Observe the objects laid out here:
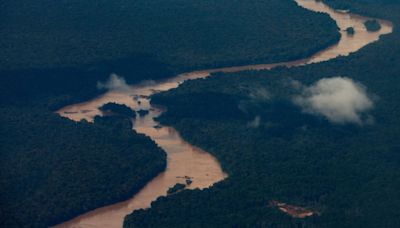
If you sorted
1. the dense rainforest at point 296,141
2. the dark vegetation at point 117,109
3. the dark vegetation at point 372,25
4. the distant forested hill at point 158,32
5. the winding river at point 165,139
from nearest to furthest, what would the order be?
1. the dense rainforest at point 296,141
2. the winding river at point 165,139
3. the dark vegetation at point 117,109
4. the distant forested hill at point 158,32
5. the dark vegetation at point 372,25

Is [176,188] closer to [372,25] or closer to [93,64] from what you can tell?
[93,64]

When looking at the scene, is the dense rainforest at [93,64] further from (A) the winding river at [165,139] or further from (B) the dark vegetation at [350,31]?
(B) the dark vegetation at [350,31]

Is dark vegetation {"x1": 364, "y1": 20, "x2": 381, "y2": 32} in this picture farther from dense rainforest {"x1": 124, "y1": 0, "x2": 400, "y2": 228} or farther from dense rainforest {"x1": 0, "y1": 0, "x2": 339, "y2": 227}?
dense rainforest {"x1": 124, "y1": 0, "x2": 400, "y2": 228}

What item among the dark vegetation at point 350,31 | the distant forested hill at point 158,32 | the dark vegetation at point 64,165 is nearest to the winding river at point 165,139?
the dark vegetation at point 350,31

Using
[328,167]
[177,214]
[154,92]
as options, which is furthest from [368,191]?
[154,92]

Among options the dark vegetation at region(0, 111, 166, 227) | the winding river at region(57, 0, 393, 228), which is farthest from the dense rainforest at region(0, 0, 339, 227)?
the winding river at region(57, 0, 393, 228)

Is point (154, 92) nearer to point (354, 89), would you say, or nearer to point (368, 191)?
point (354, 89)

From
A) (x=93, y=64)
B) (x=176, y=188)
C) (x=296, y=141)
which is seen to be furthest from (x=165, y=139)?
(x=93, y=64)
